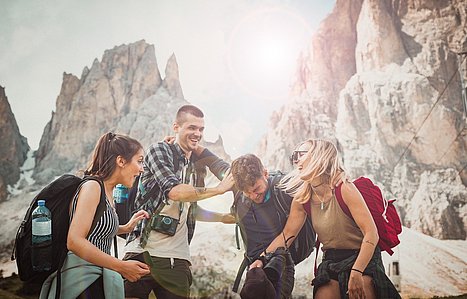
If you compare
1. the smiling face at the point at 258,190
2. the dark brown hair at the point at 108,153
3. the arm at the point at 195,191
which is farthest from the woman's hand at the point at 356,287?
the dark brown hair at the point at 108,153

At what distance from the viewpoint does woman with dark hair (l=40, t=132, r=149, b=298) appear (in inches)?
128

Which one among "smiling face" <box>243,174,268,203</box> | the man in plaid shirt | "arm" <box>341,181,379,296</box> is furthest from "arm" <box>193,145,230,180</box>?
"arm" <box>341,181,379,296</box>

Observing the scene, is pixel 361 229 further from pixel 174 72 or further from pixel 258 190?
pixel 174 72

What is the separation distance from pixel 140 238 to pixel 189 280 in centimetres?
81

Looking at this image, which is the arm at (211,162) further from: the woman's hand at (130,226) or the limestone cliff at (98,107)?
the limestone cliff at (98,107)

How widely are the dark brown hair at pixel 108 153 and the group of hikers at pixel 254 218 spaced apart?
2 cm

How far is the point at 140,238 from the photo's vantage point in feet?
17.4

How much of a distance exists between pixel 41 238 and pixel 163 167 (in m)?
2.10

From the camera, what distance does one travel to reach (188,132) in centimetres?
587

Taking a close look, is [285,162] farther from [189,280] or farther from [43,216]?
[43,216]

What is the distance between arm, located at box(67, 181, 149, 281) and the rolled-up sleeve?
1.94 metres

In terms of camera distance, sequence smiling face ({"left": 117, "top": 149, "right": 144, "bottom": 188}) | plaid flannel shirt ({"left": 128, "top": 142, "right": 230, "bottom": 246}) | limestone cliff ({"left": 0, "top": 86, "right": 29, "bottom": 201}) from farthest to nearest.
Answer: limestone cliff ({"left": 0, "top": 86, "right": 29, "bottom": 201}), plaid flannel shirt ({"left": 128, "top": 142, "right": 230, "bottom": 246}), smiling face ({"left": 117, "top": 149, "right": 144, "bottom": 188})

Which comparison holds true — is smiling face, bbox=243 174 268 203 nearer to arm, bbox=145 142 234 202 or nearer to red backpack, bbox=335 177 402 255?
arm, bbox=145 142 234 202

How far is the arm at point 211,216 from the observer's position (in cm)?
573
